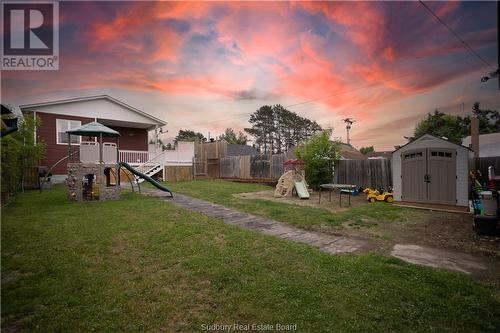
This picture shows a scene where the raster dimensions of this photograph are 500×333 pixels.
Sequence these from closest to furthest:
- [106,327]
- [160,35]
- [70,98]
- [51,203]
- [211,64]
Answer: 1. [106,327]
2. [51,203]
3. [160,35]
4. [211,64]
5. [70,98]

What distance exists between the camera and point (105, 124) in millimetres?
19688

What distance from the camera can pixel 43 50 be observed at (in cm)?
782

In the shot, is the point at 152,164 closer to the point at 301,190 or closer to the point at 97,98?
the point at 97,98

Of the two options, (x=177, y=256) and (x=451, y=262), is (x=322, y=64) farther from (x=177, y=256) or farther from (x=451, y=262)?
(x=177, y=256)

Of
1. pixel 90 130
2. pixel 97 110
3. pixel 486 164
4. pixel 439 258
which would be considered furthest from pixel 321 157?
pixel 97 110

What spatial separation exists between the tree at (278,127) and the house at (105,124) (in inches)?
1243

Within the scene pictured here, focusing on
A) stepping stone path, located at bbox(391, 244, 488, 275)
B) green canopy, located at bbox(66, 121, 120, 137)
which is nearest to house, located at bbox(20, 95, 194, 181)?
green canopy, located at bbox(66, 121, 120, 137)

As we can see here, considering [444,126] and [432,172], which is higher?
[444,126]

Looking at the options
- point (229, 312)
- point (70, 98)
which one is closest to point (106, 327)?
point (229, 312)

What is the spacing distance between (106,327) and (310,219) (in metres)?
5.90

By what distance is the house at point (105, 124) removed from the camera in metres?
16.3

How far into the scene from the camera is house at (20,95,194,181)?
53.5 feet

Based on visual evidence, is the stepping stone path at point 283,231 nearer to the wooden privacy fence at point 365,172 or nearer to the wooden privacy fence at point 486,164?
the wooden privacy fence at point 365,172

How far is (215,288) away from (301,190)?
9.88 m
